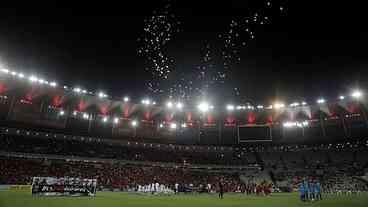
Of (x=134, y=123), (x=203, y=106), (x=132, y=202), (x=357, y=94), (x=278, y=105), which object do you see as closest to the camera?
(x=132, y=202)

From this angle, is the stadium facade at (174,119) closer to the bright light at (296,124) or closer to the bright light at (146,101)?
the bright light at (296,124)

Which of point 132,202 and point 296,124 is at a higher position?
point 296,124

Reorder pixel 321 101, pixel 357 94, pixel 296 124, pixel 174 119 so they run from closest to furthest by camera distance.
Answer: pixel 357 94 < pixel 321 101 < pixel 296 124 < pixel 174 119

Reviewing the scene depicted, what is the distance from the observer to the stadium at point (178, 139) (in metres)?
47.9

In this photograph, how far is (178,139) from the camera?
68125 mm

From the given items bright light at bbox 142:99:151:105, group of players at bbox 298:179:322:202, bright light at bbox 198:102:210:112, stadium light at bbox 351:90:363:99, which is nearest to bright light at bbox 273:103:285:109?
stadium light at bbox 351:90:363:99

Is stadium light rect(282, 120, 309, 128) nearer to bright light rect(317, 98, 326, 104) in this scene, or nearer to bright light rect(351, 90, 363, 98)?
bright light rect(317, 98, 326, 104)

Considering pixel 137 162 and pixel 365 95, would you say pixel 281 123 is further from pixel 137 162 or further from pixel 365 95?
pixel 137 162

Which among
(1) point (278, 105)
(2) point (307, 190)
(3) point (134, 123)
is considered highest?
(1) point (278, 105)

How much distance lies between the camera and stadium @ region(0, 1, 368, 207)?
4794cm

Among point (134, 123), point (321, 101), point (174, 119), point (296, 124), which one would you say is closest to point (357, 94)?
point (321, 101)

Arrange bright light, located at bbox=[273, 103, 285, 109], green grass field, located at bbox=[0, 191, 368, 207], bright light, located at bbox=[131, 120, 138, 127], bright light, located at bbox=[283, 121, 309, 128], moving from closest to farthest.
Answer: green grass field, located at bbox=[0, 191, 368, 207] → bright light, located at bbox=[273, 103, 285, 109] → bright light, located at bbox=[283, 121, 309, 128] → bright light, located at bbox=[131, 120, 138, 127]

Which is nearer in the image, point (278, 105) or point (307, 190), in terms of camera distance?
point (307, 190)

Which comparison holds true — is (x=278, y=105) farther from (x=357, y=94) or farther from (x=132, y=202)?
(x=132, y=202)
